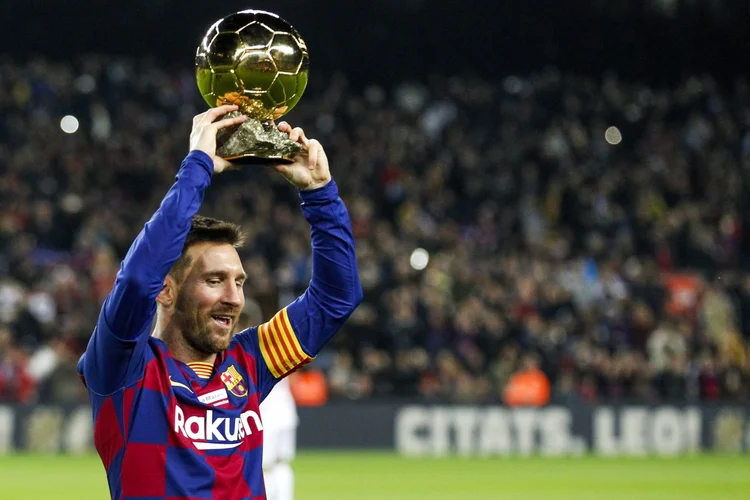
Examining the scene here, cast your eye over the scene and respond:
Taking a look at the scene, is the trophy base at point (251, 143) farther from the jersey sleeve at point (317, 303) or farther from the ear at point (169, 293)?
the ear at point (169, 293)

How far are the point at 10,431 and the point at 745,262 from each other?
38.5 feet

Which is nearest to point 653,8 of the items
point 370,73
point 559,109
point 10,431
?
point 559,109

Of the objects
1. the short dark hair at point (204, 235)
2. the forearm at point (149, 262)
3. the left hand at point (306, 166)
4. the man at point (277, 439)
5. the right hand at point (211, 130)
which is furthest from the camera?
the man at point (277, 439)

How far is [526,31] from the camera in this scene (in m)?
27.6

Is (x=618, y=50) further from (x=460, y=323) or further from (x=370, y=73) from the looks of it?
(x=460, y=323)

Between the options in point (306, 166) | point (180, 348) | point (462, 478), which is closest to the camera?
point (180, 348)

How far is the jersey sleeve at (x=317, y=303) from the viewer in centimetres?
388

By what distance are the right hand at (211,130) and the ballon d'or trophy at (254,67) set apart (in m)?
0.08

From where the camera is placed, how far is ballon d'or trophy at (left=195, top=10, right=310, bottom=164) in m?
3.82

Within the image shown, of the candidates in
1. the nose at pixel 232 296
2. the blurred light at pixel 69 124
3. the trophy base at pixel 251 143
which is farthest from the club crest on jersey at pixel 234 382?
the blurred light at pixel 69 124

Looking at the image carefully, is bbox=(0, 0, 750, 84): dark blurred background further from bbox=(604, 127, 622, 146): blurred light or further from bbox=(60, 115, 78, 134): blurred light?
bbox=(60, 115, 78, 134): blurred light

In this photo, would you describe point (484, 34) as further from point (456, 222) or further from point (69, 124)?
point (69, 124)

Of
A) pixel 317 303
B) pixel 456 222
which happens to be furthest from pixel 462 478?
pixel 317 303

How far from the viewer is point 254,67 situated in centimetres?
383
